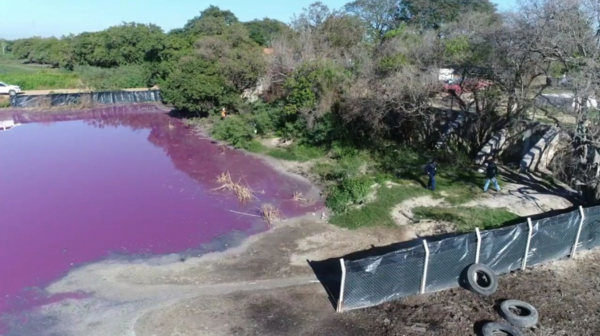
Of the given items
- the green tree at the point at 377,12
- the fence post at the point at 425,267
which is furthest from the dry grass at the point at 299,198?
the green tree at the point at 377,12

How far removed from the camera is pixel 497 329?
9367mm

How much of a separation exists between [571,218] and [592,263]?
4.74 ft

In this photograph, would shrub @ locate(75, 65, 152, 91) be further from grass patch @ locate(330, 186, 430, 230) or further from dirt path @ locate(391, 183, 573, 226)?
dirt path @ locate(391, 183, 573, 226)

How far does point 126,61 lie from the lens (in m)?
47.1

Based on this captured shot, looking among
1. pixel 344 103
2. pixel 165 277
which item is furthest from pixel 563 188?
pixel 165 277

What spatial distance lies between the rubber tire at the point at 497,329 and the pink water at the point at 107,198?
7.72 m

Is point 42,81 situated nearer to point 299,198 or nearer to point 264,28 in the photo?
point 299,198

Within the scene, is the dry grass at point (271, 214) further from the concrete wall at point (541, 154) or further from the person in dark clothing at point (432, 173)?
the concrete wall at point (541, 154)

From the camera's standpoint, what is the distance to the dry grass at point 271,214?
15.6 m

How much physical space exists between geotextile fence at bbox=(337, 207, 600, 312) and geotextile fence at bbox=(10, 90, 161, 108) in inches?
1321

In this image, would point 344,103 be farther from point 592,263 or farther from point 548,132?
point 592,263

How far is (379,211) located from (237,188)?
18.9 ft

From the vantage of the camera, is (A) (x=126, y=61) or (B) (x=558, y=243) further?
(A) (x=126, y=61)

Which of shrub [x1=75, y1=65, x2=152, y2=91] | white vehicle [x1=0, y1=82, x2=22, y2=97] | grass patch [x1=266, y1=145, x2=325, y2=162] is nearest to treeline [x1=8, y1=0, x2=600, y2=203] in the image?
grass patch [x1=266, y1=145, x2=325, y2=162]
